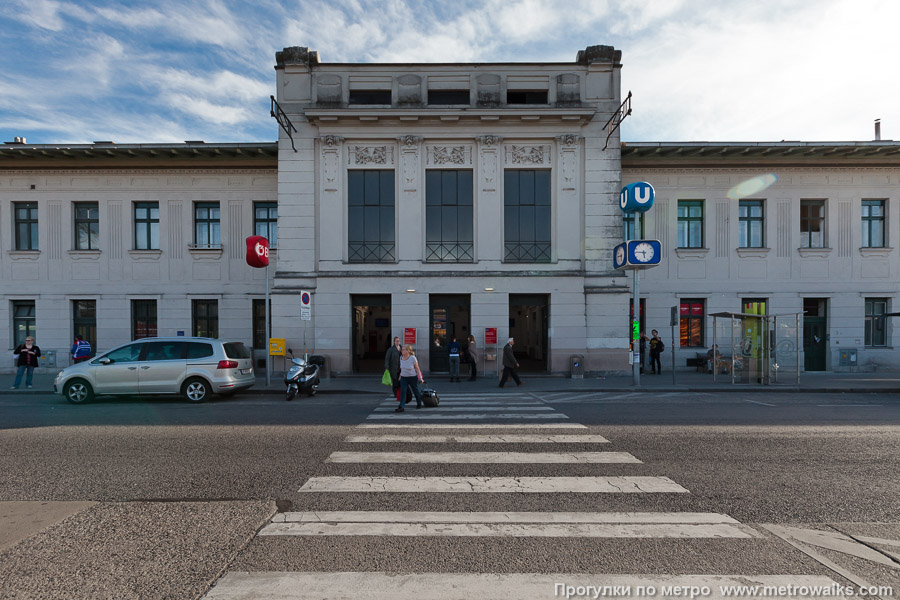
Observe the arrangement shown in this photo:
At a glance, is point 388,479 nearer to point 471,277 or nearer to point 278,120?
point 471,277

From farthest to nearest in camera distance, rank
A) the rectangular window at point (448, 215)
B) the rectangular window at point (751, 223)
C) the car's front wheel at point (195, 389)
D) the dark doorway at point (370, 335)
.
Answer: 1. the rectangular window at point (751, 223)
2. the dark doorway at point (370, 335)
3. the rectangular window at point (448, 215)
4. the car's front wheel at point (195, 389)

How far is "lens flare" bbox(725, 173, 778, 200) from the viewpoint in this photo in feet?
61.5

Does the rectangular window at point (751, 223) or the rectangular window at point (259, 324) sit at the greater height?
the rectangular window at point (751, 223)

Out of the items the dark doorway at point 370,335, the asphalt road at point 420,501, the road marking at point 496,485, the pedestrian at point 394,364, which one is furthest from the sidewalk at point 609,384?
the road marking at point 496,485

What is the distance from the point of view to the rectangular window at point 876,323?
18.9 meters

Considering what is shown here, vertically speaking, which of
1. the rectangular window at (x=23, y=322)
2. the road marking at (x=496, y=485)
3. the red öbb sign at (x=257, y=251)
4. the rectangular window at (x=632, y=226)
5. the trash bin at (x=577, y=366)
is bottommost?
the trash bin at (x=577, y=366)

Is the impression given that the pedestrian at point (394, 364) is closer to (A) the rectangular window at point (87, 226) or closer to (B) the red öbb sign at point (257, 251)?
(B) the red öbb sign at point (257, 251)

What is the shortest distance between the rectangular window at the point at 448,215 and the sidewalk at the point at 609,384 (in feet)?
16.2

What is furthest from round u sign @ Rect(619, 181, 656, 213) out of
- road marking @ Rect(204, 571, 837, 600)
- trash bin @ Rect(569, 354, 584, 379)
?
road marking @ Rect(204, 571, 837, 600)

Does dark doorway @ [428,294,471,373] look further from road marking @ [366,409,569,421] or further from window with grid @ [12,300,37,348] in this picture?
window with grid @ [12,300,37,348]

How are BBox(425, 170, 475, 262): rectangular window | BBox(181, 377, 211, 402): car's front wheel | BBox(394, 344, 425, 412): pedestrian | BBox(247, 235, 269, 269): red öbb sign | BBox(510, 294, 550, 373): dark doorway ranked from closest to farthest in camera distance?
1. BBox(394, 344, 425, 412): pedestrian
2. BBox(181, 377, 211, 402): car's front wheel
3. BBox(247, 235, 269, 269): red öbb sign
4. BBox(425, 170, 475, 262): rectangular window
5. BBox(510, 294, 550, 373): dark doorway

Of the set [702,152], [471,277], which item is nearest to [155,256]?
[471,277]

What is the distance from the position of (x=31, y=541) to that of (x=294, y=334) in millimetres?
13547

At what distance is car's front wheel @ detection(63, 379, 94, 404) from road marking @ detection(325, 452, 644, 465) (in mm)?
9543
